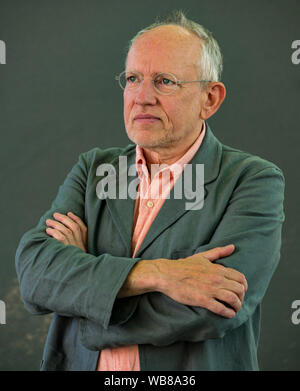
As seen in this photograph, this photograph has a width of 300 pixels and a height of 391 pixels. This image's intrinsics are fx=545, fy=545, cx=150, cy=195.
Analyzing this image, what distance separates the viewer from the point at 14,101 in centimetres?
325

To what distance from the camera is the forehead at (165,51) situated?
187cm

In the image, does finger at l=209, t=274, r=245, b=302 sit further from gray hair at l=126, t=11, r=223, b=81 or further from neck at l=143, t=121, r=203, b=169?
gray hair at l=126, t=11, r=223, b=81

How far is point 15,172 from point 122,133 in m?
0.68

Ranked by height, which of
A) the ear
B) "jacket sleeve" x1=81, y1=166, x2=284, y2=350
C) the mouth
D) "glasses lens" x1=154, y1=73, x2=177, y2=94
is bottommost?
"jacket sleeve" x1=81, y1=166, x2=284, y2=350

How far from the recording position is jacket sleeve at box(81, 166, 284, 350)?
162 cm

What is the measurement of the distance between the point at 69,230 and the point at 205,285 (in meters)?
0.55

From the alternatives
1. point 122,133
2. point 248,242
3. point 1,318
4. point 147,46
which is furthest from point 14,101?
point 248,242

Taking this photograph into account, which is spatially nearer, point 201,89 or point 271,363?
point 201,89

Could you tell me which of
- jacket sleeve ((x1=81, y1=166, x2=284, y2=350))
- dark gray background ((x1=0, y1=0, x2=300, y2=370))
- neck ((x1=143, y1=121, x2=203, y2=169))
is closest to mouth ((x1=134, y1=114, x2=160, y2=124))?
neck ((x1=143, y1=121, x2=203, y2=169))

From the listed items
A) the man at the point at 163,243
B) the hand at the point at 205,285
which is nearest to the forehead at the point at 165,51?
the man at the point at 163,243

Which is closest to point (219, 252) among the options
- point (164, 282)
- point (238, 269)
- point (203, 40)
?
point (238, 269)

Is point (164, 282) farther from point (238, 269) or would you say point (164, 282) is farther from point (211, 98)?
point (211, 98)

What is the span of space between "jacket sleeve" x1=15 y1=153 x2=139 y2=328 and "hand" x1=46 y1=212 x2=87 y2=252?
0.04m
